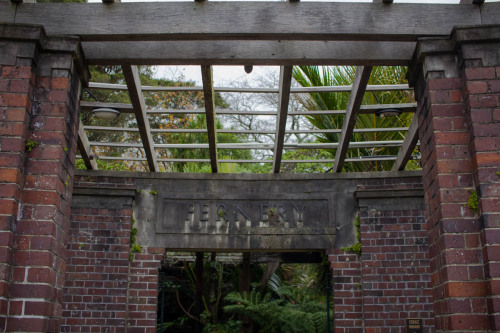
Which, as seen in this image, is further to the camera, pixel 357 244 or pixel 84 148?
pixel 357 244

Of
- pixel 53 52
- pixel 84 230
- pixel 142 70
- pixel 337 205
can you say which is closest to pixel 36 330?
pixel 53 52

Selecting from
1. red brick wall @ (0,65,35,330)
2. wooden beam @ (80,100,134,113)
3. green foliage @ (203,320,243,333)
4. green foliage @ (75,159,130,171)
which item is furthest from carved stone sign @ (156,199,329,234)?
green foliage @ (75,159,130,171)

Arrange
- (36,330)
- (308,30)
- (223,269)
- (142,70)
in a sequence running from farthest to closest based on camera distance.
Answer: (142,70) < (223,269) < (308,30) < (36,330)

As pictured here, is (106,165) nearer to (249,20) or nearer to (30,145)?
(30,145)

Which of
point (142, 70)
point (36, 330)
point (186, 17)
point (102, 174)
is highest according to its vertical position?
point (142, 70)

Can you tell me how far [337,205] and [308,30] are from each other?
3.38 meters

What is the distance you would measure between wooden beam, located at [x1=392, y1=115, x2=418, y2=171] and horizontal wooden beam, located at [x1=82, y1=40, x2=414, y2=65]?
65.9 inches

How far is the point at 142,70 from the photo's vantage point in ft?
44.0

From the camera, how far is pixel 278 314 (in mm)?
8273

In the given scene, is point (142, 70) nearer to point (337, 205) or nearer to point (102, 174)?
point (102, 174)

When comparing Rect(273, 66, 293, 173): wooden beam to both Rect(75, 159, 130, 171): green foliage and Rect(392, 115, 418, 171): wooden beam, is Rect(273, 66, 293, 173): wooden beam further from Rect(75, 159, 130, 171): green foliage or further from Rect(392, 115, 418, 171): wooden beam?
Rect(75, 159, 130, 171): green foliage

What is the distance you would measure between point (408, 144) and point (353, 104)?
1.27 m

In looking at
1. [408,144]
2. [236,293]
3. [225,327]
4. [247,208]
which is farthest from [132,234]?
[225,327]

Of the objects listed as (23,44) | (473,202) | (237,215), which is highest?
(23,44)
